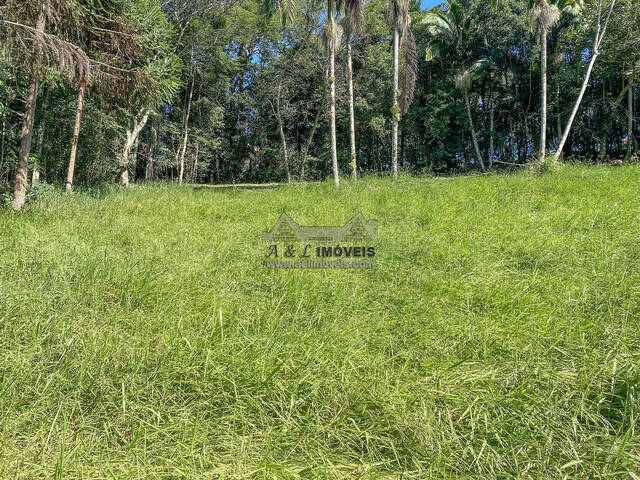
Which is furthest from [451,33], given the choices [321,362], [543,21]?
[321,362]

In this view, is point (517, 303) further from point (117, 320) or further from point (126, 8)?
point (126, 8)

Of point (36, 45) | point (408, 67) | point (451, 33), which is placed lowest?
point (36, 45)

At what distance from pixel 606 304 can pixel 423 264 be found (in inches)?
57.1

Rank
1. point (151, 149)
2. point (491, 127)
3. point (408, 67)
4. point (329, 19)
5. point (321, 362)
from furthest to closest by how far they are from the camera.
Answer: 1. point (491, 127)
2. point (151, 149)
3. point (408, 67)
4. point (329, 19)
5. point (321, 362)

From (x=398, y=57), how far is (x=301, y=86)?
8.69 m

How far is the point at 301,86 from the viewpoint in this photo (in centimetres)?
1823

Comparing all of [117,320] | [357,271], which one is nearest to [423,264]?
[357,271]

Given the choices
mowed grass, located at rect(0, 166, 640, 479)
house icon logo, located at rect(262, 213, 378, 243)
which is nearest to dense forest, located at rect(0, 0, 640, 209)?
house icon logo, located at rect(262, 213, 378, 243)

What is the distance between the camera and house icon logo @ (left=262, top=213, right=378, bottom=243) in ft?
13.4

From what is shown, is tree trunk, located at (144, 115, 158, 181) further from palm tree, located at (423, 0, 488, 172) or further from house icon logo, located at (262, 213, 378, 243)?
palm tree, located at (423, 0, 488, 172)

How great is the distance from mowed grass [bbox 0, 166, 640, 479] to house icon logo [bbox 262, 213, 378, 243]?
71 centimetres

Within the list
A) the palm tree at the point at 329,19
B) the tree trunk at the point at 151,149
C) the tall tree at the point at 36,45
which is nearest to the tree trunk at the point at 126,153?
the tall tree at the point at 36,45

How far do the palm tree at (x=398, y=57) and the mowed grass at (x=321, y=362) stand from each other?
23.9 feet

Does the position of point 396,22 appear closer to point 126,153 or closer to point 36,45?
point 36,45
